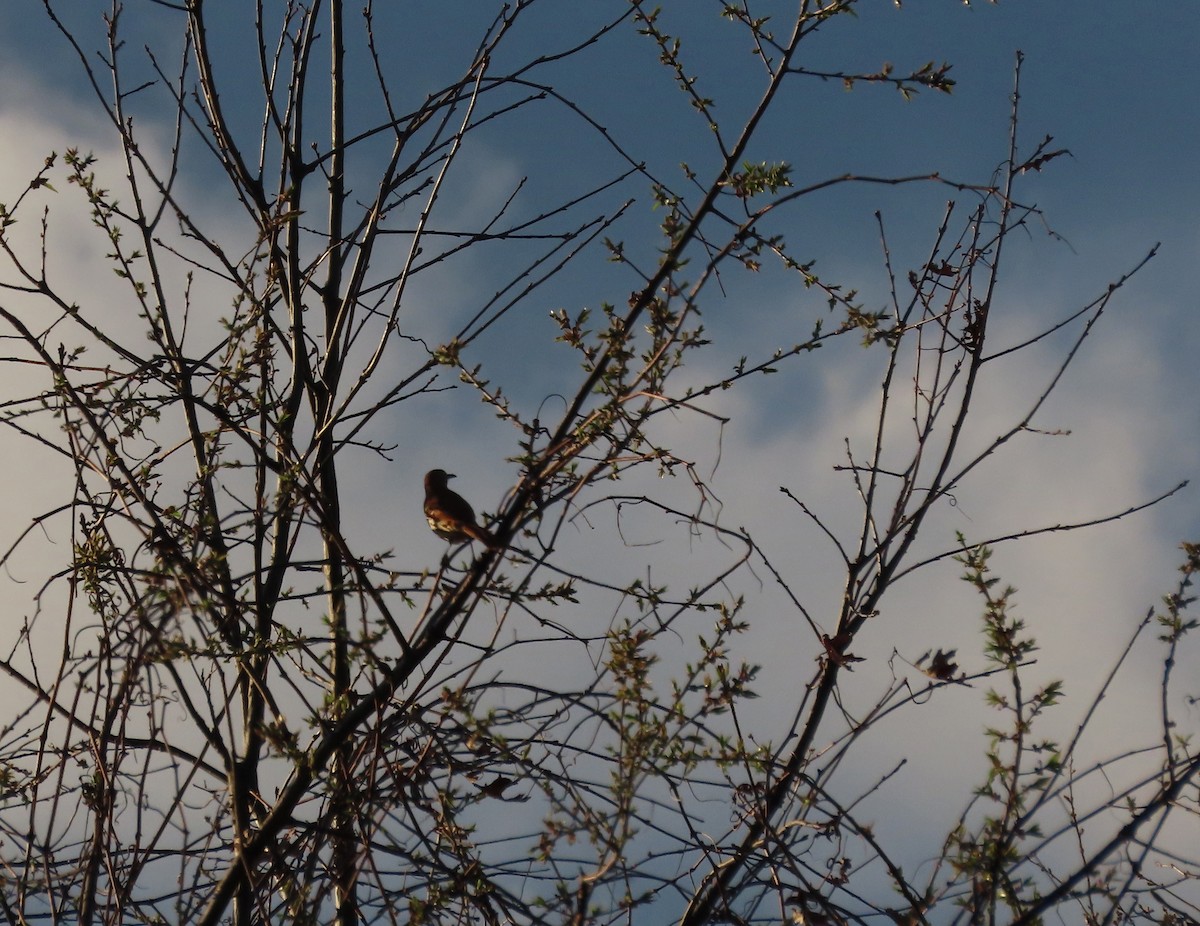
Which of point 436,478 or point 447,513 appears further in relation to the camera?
point 436,478

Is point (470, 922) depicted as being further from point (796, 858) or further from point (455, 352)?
point (455, 352)

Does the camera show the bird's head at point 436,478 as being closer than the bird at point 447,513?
No

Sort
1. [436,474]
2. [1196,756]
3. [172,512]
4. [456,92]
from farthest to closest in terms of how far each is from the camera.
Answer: [436,474]
[456,92]
[172,512]
[1196,756]

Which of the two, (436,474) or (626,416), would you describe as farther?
A: (436,474)

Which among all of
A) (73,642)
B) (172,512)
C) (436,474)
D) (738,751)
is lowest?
(738,751)

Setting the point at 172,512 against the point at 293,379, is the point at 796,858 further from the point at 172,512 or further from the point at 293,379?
the point at 293,379

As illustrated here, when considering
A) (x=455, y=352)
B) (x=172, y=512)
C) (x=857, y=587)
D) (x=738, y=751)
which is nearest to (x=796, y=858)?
(x=738, y=751)

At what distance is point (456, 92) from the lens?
5.37m

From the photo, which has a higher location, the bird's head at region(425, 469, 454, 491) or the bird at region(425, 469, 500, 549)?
the bird's head at region(425, 469, 454, 491)

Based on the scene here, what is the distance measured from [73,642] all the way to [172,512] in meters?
0.80

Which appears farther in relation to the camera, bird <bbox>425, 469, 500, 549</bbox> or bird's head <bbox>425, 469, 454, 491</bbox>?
→ bird's head <bbox>425, 469, 454, 491</bbox>

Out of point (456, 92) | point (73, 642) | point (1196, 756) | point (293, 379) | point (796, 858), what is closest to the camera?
point (1196, 756)

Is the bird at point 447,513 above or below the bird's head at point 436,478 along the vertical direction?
below

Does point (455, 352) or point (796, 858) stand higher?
point (455, 352)
